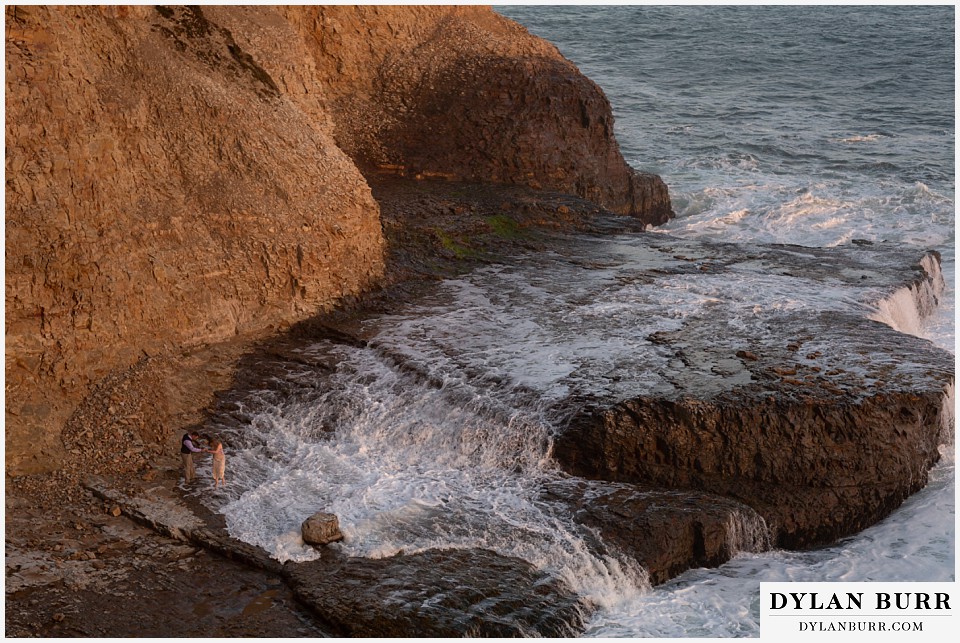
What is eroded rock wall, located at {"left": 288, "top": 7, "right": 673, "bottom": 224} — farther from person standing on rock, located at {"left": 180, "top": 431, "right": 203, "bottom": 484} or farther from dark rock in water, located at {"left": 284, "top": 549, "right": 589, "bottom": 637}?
dark rock in water, located at {"left": 284, "top": 549, "right": 589, "bottom": 637}

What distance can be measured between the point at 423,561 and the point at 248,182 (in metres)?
8.02

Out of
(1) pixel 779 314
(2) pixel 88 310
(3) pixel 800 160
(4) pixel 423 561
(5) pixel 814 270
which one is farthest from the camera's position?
(3) pixel 800 160

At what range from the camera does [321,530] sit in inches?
583

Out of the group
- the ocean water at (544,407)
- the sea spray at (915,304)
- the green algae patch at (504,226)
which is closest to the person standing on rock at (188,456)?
the ocean water at (544,407)

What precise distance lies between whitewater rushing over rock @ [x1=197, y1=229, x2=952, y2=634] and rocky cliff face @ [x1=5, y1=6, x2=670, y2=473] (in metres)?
1.42

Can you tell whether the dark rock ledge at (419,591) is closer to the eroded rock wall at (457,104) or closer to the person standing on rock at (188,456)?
the person standing on rock at (188,456)

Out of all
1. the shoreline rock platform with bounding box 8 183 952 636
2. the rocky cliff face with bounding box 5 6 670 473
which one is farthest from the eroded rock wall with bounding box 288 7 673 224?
the shoreline rock platform with bounding box 8 183 952 636

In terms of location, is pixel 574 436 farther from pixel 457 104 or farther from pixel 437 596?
pixel 457 104

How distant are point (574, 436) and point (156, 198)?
7568 millimetres

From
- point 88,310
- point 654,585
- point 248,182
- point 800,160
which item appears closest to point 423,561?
point 654,585

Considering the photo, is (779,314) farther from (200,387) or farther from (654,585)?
(200,387)

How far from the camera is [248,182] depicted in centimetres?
1970

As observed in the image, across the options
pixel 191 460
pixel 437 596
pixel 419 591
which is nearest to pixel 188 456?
pixel 191 460

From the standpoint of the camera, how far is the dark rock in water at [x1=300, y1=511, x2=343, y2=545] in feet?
48.5
